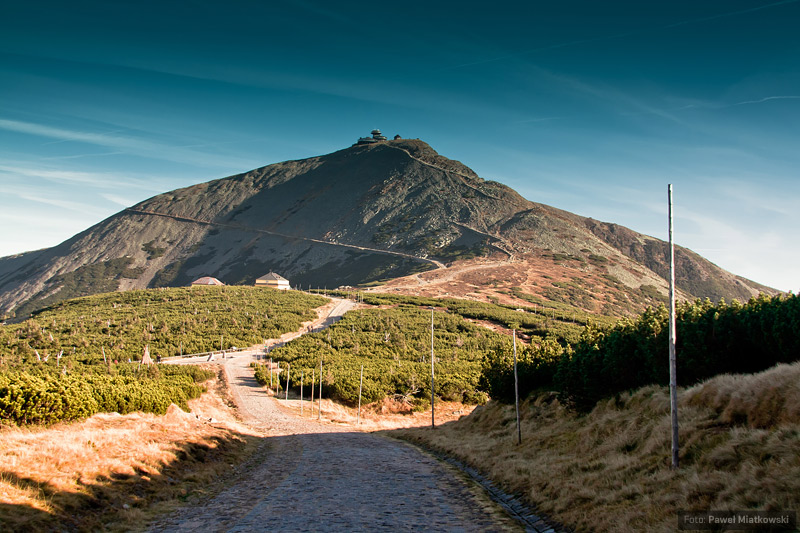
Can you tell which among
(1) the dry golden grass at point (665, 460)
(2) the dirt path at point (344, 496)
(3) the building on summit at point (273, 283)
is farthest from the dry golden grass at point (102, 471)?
(3) the building on summit at point (273, 283)

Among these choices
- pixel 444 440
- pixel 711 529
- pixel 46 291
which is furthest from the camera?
pixel 46 291

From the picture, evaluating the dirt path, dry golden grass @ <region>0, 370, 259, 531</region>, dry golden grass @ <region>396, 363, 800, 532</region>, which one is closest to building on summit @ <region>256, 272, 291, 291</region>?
the dirt path

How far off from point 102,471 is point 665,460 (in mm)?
13427

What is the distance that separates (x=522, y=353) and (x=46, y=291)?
7873 inches

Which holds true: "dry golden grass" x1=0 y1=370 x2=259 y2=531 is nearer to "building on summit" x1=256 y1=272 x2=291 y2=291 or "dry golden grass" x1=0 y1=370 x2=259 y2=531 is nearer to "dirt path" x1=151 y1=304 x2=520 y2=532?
"dirt path" x1=151 y1=304 x2=520 y2=532

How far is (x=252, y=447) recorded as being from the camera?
23359mm

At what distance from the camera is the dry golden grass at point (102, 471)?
10.3m

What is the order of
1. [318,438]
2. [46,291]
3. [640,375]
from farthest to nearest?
1. [46,291]
2. [318,438]
3. [640,375]

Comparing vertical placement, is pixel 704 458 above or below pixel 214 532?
above

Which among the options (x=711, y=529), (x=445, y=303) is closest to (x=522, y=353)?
(x=711, y=529)

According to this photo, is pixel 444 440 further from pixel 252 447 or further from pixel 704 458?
pixel 704 458

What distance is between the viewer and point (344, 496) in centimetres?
1424

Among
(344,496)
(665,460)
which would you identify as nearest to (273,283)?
(344,496)

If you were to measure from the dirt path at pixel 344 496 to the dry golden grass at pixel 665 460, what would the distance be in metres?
1.74
